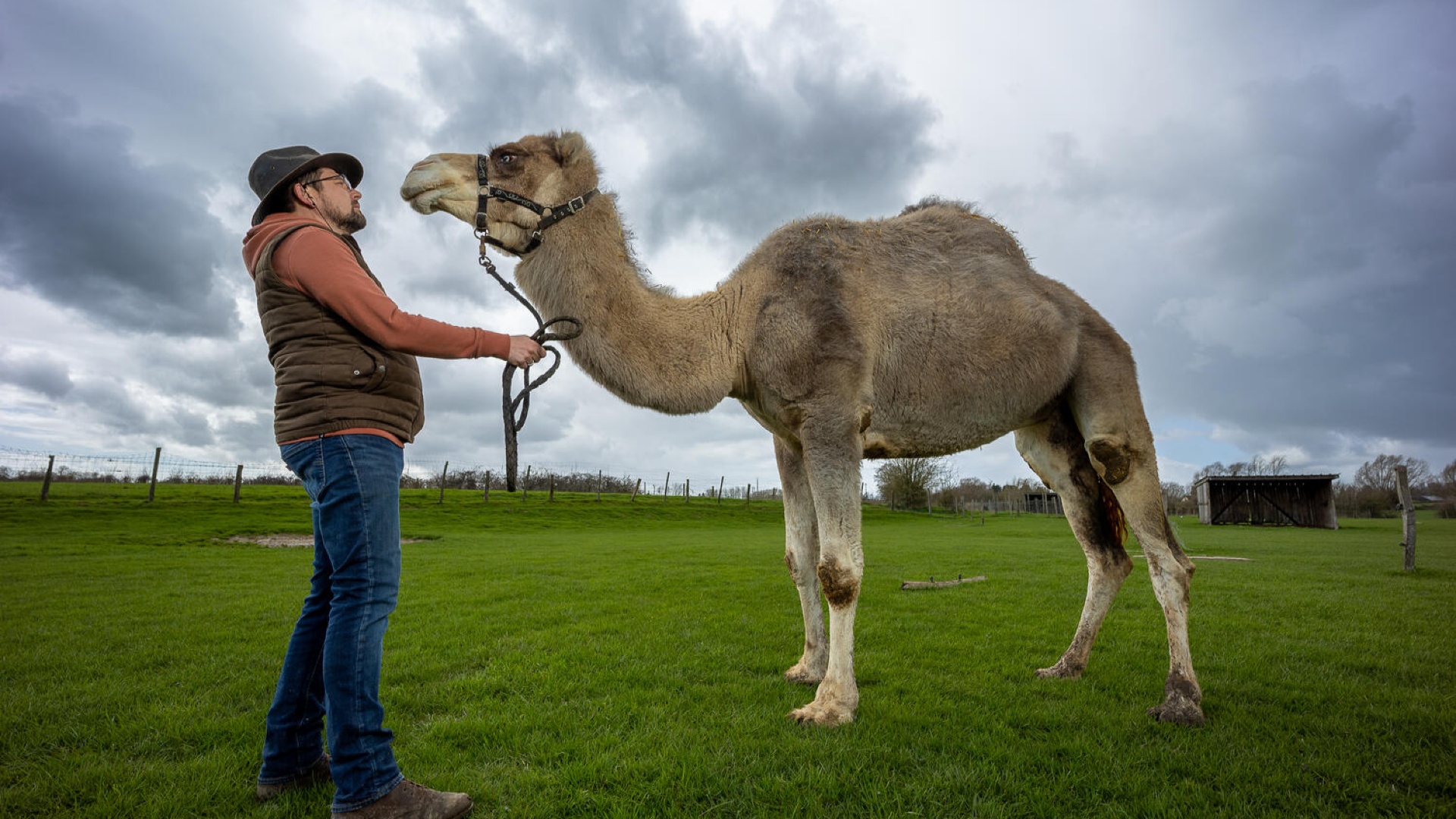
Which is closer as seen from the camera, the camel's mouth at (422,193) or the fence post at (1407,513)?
the camel's mouth at (422,193)

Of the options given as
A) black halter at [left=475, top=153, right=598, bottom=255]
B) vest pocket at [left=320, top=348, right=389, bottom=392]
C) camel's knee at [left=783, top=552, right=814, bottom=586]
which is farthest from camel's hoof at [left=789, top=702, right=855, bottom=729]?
black halter at [left=475, top=153, right=598, bottom=255]

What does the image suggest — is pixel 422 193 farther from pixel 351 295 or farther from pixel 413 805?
pixel 413 805

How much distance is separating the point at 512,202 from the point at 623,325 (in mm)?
1065

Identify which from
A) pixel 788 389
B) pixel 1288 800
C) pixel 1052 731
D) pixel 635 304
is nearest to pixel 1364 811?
pixel 1288 800

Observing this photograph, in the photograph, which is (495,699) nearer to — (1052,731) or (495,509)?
(1052,731)

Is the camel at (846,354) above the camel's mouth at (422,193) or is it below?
below

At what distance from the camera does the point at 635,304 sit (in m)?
4.39

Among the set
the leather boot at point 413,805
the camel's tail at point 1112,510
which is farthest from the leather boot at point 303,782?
the camel's tail at point 1112,510

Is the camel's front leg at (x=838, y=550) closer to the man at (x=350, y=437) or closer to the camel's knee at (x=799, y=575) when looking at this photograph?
the camel's knee at (x=799, y=575)

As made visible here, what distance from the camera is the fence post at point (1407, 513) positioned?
13859mm

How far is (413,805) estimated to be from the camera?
275cm

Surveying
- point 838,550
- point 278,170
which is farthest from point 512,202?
point 838,550

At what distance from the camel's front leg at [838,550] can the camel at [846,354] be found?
0.04ft

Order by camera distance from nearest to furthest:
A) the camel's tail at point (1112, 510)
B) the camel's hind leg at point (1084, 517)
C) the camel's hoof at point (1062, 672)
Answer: the camel's hoof at point (1062, 672), the camel's hind leg at point (1084, 517), the camel's tail at point (1112, 510)
